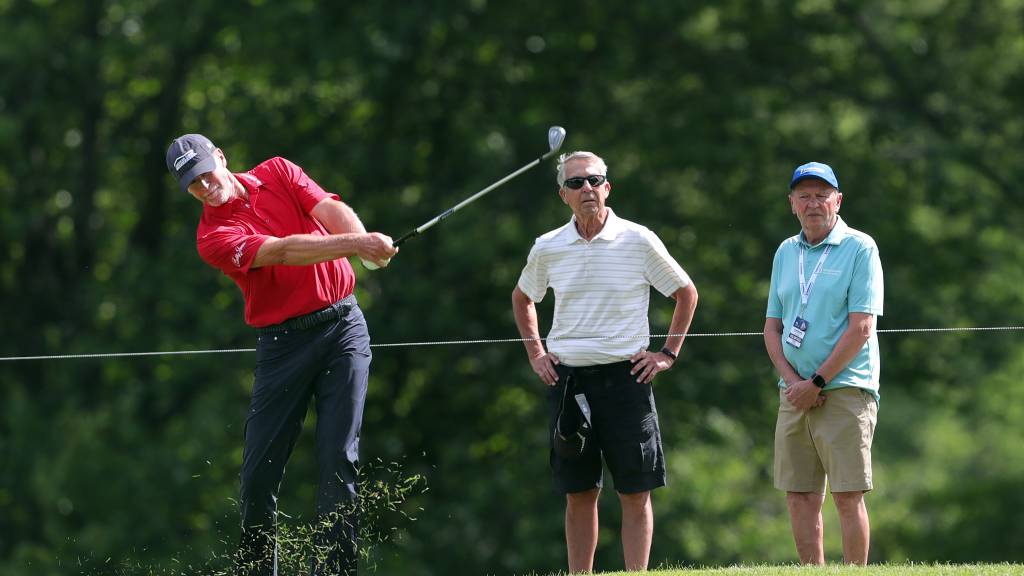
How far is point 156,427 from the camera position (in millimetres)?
16484

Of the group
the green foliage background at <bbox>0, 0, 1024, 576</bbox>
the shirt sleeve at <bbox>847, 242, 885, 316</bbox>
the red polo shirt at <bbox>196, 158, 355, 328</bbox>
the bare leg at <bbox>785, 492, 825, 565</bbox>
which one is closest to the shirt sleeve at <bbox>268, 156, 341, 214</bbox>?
the red polo shirt at <bbox>196, 158, 355, 328</bbox>

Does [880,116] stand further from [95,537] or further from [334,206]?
[334,206]

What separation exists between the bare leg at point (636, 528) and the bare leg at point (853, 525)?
32.4 inches

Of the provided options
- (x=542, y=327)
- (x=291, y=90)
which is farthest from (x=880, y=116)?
(x=291, y=90)

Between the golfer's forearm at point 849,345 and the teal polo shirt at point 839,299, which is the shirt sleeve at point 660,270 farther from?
the golfer's forearm at point 849,345

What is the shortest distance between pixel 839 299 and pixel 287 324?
88.4 inches

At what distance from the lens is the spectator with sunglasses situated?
688 cm

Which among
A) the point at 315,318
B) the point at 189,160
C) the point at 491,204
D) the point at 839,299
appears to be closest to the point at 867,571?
the point at 839,299

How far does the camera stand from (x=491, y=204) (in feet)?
50.6

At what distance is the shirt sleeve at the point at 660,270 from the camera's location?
22.7ft

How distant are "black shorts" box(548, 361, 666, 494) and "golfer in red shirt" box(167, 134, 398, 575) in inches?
40.4

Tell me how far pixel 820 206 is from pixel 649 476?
1.35m

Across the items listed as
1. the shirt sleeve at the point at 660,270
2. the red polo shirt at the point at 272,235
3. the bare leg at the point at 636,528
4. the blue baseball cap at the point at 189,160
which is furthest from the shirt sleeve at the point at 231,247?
the bare leg at the point at 636,528

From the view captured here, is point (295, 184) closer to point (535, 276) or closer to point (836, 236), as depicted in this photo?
point (535, 276)
